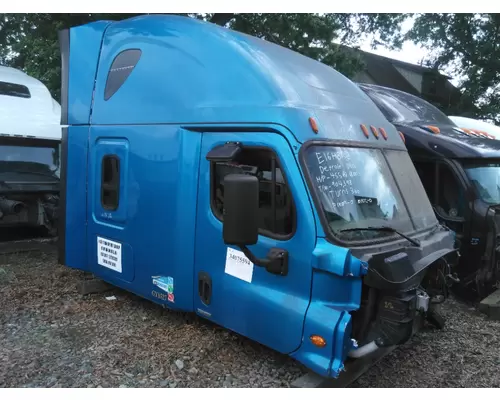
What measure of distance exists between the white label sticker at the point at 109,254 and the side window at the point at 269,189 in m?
1.48

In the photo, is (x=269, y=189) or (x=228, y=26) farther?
(x=228, y=26)

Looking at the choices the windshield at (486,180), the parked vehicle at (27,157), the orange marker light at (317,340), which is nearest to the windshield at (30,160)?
the parked vehicle at (27,157)

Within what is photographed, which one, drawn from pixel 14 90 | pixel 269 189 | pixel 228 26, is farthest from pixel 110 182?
pixel 228 26

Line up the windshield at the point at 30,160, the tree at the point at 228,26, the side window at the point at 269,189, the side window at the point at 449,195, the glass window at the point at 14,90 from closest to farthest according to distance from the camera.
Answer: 1. the side window at the point at 269,189
2. the side window at the point at 449,195
3. the windshield at the point at 30,160
4. the glass window at the point at 14,90
5. the tree at the point at 228,26

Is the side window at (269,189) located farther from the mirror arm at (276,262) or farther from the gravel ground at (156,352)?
the gravel ground at (156,352)

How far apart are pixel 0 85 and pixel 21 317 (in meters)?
4.58

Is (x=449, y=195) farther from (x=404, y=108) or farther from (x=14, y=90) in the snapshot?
(x=14, y=90)

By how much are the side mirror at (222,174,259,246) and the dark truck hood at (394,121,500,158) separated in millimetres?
4307

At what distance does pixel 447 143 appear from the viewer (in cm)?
637

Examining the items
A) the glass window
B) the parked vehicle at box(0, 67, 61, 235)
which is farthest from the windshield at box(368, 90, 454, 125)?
the glass window

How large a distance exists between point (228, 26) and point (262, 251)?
8.88 meters

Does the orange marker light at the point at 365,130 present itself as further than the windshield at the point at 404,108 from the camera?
No

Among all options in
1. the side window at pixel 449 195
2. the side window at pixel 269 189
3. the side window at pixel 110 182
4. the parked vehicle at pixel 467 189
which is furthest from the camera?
the side window at pixel 449 195

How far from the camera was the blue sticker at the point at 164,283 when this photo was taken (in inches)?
167
